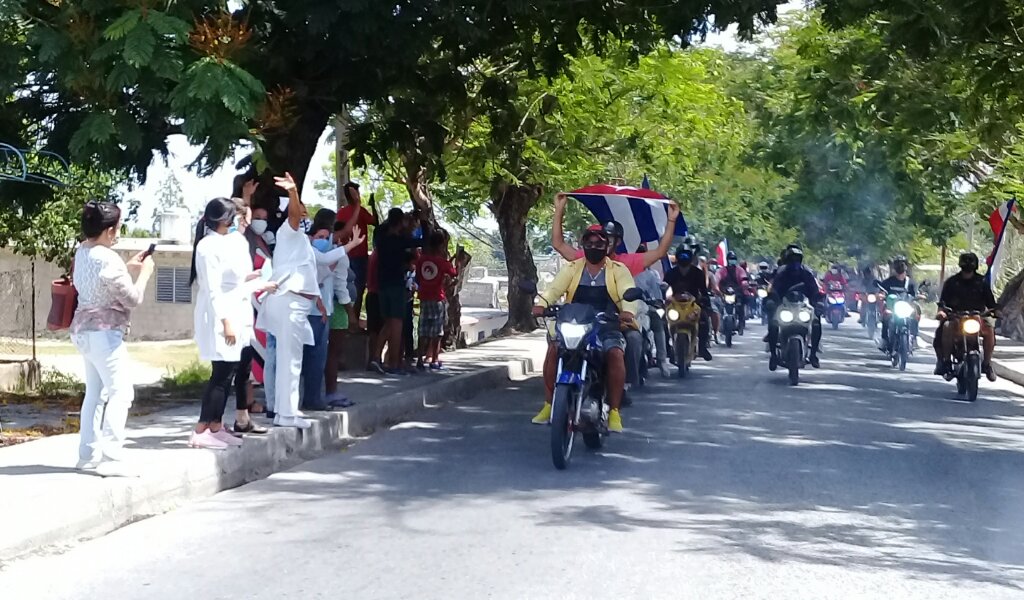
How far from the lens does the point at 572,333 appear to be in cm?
1070

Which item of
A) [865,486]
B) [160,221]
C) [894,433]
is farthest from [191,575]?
[160,221]

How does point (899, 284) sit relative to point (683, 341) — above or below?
above

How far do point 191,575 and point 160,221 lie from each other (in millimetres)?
40922

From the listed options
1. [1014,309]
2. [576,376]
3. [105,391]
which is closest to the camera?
[105,391]

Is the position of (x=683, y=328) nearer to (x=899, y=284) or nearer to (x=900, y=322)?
(x=900, y=322)

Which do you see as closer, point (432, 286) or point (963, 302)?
point (963, 302)

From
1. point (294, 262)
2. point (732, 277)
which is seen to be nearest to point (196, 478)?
point (294, 262)

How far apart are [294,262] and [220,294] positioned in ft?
5.20

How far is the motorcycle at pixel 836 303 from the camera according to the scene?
39.5 meters

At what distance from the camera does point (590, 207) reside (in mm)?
22562

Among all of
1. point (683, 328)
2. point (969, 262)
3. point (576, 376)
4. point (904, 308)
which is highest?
point (969, 262)

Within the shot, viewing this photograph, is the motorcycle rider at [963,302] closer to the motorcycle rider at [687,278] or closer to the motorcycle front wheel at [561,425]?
the motorcycle rider at [687,278]

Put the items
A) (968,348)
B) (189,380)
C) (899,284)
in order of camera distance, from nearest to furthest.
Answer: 1. (189,380)
2. (968,348)
3. (899,284)

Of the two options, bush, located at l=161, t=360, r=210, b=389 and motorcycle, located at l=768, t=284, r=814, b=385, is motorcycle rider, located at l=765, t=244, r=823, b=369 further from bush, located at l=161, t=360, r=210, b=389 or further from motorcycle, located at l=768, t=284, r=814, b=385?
bush, located at l=161, t=360, r=210, b=389
